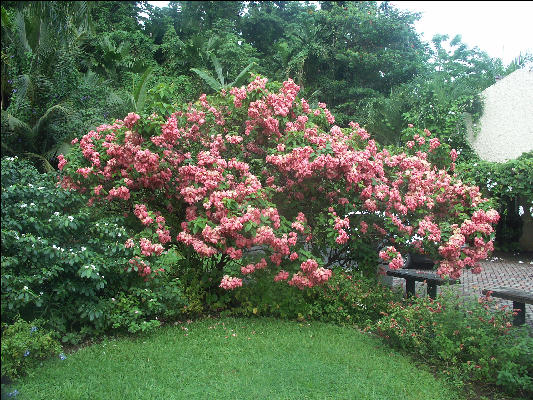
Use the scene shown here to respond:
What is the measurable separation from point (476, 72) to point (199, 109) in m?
21.2

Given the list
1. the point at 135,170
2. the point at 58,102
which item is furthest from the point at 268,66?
the point at 135,170

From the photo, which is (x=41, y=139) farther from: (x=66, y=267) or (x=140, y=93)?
(x=66, y=267)

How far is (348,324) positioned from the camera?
6.71 metres

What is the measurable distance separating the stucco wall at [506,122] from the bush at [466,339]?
11457 millimetres

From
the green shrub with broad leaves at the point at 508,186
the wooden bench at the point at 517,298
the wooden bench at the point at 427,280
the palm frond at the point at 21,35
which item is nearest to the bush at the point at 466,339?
the wooden bench at the point at 517,298

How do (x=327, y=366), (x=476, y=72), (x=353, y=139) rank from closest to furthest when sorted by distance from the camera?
1. (x=327, y=366)
2. (x=353, y=139)
3. (x=476, y=72)

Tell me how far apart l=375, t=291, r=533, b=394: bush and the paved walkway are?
97.7 inches

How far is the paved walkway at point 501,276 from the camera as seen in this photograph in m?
10.2

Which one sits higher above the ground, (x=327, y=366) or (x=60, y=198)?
(x=60, y=198)

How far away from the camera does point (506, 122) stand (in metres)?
16.1

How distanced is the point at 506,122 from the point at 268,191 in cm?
1259

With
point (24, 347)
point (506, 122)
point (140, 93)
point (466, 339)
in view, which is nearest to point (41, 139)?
point (140, 93)

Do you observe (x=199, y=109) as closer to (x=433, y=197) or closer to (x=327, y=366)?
(x=433, y=197)

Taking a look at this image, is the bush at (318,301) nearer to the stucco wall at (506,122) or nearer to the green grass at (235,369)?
the green grass at (235,369)
